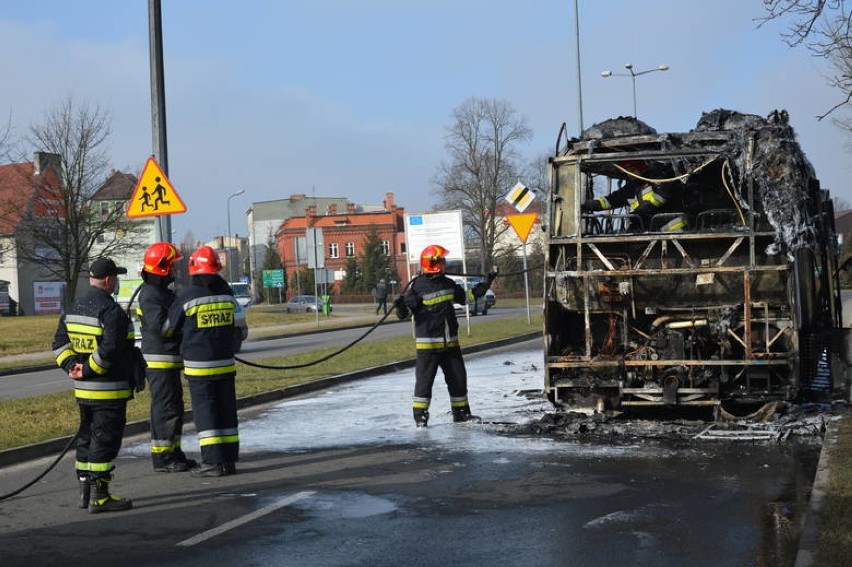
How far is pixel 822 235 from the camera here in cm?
1184

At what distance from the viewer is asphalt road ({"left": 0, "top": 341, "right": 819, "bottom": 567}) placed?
5828mm

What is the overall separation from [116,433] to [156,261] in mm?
1971

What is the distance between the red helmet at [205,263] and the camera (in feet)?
28.1

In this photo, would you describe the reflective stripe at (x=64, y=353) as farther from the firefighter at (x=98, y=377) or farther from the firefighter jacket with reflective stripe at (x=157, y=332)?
the firefighter jacket with reflective stripe at (x=157, y=332)

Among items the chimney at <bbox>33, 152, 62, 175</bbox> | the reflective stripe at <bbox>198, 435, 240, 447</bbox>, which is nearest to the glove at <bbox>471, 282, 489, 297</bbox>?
the reflective stripe at <bbox>198, 435, 240, 447</bbox>

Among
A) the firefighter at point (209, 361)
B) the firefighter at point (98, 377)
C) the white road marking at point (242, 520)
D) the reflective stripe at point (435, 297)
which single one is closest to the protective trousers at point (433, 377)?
the reflective stripe at point (435, 297)

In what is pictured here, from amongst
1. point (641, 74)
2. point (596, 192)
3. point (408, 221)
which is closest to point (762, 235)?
point (596, 192)

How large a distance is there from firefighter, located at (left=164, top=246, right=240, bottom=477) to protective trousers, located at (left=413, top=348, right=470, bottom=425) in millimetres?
2770

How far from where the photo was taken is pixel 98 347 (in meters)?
7.20

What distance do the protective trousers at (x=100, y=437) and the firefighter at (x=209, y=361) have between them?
1120mm

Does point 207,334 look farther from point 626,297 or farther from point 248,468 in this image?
point 626,297

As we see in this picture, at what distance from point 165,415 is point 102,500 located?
64.1 inches

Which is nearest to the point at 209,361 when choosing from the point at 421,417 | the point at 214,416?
the point at 214,416

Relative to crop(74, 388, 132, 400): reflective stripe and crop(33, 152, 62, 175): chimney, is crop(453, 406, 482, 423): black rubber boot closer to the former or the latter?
crop(74, 388, 132, 400): reflective stripe
